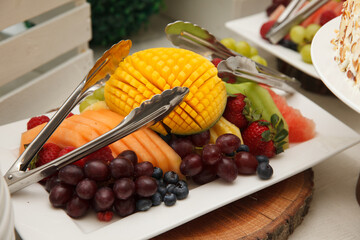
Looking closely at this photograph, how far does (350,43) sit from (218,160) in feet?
1.07

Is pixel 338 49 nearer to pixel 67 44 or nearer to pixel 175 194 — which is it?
pixel 175 194

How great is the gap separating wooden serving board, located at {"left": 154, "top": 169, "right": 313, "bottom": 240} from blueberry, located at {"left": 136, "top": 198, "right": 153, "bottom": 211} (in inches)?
2.4

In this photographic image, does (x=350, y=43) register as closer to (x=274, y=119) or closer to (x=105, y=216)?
(x=274, y=119)

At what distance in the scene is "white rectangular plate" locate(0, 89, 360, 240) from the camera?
740 mm

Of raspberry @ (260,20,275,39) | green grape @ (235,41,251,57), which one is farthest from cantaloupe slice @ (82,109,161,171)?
raspberry @ (260,20,275,39)

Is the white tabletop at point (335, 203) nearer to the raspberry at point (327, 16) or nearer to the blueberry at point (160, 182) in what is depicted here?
the blueberry at point (160, 182)

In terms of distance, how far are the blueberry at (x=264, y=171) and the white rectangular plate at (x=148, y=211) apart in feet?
0.04

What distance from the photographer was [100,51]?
1867mm

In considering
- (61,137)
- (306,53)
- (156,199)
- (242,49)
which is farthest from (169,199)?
(306,53)

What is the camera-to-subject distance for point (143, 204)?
2.60 feet

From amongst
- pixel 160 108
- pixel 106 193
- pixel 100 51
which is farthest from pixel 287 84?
pixel 100 51

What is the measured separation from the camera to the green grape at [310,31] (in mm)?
1354

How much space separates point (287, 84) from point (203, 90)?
0.31 m

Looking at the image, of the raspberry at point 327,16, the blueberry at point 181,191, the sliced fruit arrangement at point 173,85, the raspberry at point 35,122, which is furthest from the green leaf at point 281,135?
the raspberry at point 327,16
